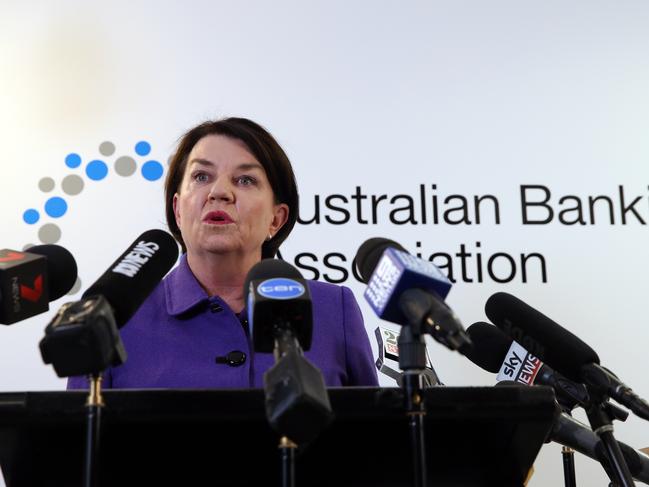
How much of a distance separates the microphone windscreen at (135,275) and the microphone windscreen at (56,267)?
0.09 m

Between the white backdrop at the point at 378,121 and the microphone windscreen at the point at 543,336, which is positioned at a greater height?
the white backdrop at the point at 378,121

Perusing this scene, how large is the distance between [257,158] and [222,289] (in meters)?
0.35

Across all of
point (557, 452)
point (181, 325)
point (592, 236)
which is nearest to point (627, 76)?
point (592, 236)

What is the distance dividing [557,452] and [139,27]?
7.93 feet

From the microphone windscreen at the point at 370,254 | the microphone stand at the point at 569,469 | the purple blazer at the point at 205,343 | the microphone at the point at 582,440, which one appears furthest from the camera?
the purple blazer at the point at 205,343

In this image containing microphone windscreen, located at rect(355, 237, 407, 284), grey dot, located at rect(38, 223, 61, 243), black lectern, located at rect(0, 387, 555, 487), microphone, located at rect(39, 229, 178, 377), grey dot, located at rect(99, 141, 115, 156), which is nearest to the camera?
microphone, located at rect(39, 229, 178, 377)

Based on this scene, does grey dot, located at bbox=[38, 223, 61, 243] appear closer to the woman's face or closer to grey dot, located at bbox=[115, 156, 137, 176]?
grey dot, located at bbox=[115, 156, 137, 176]

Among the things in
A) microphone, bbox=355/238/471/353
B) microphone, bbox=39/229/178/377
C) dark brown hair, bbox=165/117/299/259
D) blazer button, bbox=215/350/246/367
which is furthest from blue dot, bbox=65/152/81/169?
microphone, bbox=355/238/471/353

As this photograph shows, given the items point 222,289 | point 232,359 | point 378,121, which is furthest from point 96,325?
point 378,121

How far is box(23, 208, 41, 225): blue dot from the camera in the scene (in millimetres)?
3279

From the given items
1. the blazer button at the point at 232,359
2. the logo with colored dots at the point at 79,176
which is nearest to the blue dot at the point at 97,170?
the logo with colored dots at the point at 79,176

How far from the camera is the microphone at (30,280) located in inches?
40.7

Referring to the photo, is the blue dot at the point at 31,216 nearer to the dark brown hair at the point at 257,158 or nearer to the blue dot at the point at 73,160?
the blue dot at the point at 73,160

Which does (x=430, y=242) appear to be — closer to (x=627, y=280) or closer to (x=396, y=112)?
(x=396, y=112)
